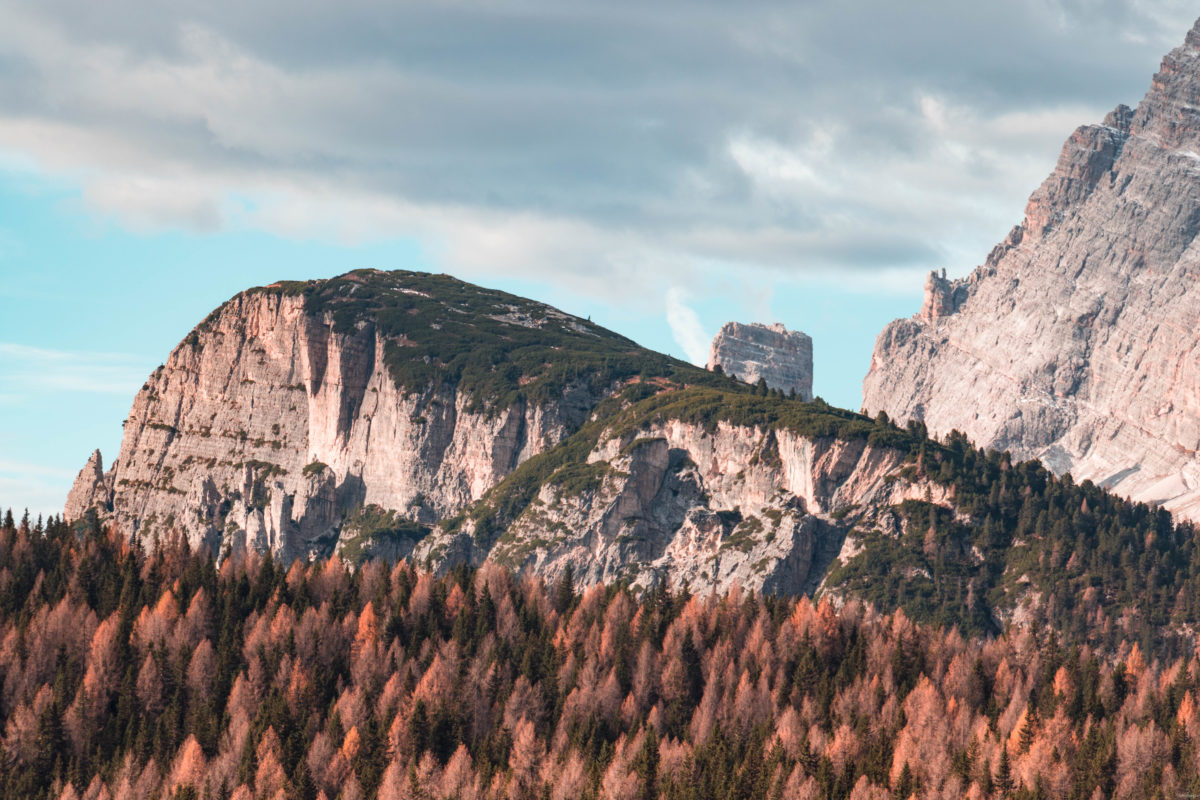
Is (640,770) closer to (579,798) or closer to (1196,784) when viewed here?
(579,798)

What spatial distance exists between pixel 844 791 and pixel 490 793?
1644 inches

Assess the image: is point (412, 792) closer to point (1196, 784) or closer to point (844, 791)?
point (844, 791)

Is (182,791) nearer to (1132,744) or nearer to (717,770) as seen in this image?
(717,770)

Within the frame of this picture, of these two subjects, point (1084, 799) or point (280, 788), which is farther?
point (280, 788)

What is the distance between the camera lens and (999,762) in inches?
7726

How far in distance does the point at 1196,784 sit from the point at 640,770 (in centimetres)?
6357

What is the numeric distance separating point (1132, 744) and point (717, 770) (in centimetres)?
5015

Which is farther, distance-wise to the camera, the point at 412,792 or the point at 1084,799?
the point at 412,792

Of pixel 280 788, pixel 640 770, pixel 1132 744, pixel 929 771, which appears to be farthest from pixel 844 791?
pixel 280 788

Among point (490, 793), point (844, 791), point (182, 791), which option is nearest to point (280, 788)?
point (182, 791)

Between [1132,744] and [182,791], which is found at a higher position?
[1132,744]

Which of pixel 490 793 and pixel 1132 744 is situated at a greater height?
pixel 1132 744

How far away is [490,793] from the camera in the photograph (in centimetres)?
19738

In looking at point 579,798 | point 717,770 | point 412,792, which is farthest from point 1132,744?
point 412,792
